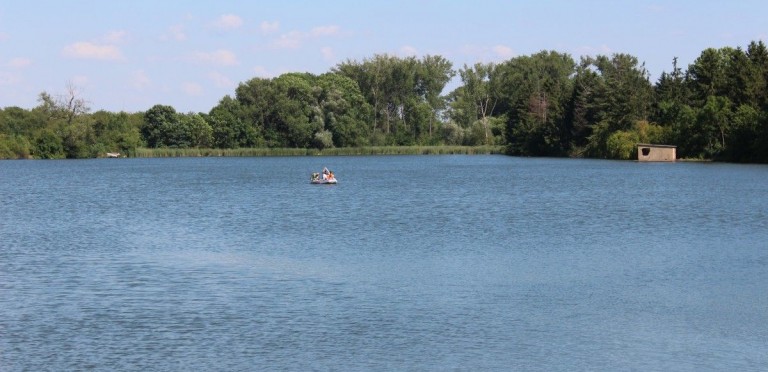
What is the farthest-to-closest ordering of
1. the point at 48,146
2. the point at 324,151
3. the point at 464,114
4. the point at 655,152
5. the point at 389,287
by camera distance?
the point at 464,114 → the point at 324,151 → the point at 48,146 → the point at 655,152 → the point at 389,287

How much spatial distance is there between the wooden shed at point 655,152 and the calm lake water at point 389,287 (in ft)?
192

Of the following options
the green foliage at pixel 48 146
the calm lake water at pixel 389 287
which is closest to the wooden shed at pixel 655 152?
the calm lake water at pixel 389 287

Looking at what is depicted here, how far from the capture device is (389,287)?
77.6ft

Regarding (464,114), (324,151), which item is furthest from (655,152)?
(464,114)

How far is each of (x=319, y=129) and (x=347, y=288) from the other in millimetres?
129115

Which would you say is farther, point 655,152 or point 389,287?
point 655,152

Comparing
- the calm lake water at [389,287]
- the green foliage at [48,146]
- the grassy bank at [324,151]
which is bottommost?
the calm lake water at [389,287]

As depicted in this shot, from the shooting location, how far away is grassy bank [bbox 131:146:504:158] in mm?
148000

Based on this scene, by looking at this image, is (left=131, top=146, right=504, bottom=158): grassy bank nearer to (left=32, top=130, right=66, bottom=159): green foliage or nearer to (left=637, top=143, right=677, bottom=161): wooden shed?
(left=32, top=130, right=66, bottom=159): green foliage

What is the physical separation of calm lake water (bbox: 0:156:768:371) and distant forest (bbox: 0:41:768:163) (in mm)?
61546

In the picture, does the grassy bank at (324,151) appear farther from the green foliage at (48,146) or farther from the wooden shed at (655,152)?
the wooden shed at (655,152)

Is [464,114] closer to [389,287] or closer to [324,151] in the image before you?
[324,151]

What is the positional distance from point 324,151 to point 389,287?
13139 cm

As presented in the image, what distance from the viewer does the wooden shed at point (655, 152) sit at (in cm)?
10625
